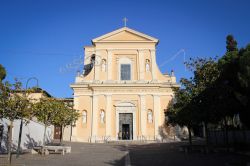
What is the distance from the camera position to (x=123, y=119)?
116ft

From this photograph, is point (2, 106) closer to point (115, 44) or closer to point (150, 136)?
point (150, 136)

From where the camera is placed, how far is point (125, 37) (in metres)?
38.1

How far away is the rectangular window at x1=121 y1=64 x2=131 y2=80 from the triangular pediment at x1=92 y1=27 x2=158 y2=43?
146 inches

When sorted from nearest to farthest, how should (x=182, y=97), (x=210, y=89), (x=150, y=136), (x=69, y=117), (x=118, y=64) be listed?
(x=210, y=89) → (x=182, y=97) → (x=69, y=117) → (x=150, y=136) → (x=118, y=64)

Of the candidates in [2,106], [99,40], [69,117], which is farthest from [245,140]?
[99,40]

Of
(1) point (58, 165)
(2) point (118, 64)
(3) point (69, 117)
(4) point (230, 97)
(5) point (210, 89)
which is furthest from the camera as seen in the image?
(2) point (118, 64)

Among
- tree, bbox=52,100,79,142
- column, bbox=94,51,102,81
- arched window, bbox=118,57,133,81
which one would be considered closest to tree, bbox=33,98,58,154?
tree, bbox=52,100,79,142

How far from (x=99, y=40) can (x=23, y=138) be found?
762 inches

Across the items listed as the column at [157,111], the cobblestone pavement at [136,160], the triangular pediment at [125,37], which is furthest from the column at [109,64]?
the cobblestone pavement at [136,160]

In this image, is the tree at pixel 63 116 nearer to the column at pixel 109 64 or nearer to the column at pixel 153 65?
the column at pixel 109 64

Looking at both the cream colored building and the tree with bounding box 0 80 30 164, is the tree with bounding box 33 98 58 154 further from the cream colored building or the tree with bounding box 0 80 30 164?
the cream colored building

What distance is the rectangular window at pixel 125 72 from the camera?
36844 millimetres

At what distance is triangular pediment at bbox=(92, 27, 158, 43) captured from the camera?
3775 cm

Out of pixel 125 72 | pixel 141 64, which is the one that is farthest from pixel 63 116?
pixel 141 64
